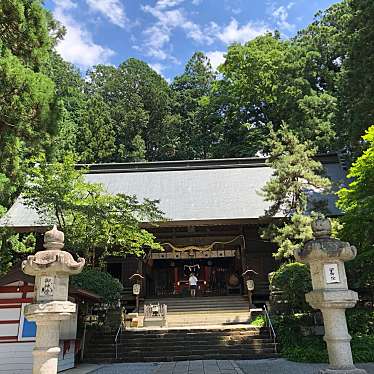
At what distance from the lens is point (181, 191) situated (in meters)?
20.4

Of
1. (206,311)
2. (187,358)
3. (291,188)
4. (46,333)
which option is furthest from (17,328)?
(291,188)

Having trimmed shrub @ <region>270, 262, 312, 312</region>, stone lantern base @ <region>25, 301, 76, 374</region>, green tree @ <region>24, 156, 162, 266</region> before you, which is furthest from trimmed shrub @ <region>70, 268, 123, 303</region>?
stone lantern base @ <region>25, 301, 76, 374</region>

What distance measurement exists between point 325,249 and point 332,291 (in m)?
0.64

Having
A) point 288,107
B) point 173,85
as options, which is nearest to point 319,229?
point 288,107

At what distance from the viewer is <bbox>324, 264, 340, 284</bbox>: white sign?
232 inches

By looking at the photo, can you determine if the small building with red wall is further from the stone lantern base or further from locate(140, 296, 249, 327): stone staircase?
locate(140, 296, 249, 327): stone staircase

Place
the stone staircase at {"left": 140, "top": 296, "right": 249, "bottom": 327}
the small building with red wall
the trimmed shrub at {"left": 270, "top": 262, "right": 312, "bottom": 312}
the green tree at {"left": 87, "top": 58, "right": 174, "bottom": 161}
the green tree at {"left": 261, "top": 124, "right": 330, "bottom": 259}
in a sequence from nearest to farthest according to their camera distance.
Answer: the small building with red wall → the trimmed shrub at {"left": 270, "top": 262, "right": 312, "bottom": 312} → the green tree at {"left": 261, "top": 124, "right": 330, "bottom": 259} → the stone staircase at {"left": 140, "top": 296, "right": 249, "bottom": 327} → the green tree at {"left": 87, "top": 58, "right": 174, "bottom": 161}

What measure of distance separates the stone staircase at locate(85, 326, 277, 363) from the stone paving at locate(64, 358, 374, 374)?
663mm

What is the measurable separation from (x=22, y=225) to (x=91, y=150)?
51.2 feet

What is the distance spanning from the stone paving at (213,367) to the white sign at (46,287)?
4.36 m

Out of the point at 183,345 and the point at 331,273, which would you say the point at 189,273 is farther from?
the point at 331,273

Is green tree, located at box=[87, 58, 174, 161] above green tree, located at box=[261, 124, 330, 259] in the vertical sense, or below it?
above

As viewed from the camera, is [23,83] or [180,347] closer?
[23,83]

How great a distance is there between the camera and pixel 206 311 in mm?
16000
